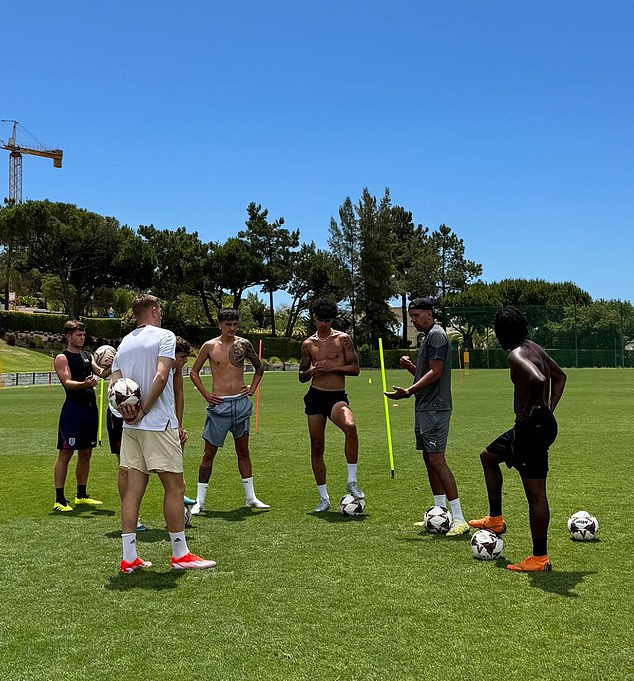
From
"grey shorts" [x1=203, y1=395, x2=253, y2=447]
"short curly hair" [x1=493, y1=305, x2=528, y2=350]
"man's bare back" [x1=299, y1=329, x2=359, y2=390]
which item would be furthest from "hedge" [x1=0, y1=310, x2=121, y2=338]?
"short curly hair" [x1=493, y1=305, x2=528, y2=350]

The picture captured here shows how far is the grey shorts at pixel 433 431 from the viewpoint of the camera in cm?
677

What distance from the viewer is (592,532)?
640 cm

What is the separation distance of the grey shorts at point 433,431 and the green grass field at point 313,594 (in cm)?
82

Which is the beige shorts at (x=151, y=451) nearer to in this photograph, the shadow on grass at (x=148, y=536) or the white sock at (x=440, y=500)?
the shadow on grass at (x=148, y=536)

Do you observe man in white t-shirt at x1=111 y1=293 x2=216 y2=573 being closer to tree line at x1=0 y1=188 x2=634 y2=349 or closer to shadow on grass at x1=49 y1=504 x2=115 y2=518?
shadow on grass at x1=49 y1=504 x2=115 y2=518

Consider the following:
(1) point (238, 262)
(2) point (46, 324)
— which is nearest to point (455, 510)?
(2) point (46, 324)

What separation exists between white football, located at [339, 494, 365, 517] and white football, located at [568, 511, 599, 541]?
2.11 m

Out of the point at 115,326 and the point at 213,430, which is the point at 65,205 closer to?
the point at 115,326

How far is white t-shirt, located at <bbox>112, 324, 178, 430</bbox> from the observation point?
5.57 metres

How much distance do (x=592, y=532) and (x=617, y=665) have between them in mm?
2767

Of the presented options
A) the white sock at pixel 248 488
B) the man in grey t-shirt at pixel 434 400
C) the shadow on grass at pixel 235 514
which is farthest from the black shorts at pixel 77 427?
the man in grey t-shirt at pixel 434 400

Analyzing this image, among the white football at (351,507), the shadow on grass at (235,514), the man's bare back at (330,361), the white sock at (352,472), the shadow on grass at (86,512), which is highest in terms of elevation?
the man's bare back at (330,361)

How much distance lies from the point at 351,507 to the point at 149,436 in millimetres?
2753

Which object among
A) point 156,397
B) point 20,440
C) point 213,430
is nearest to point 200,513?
point 213,430
